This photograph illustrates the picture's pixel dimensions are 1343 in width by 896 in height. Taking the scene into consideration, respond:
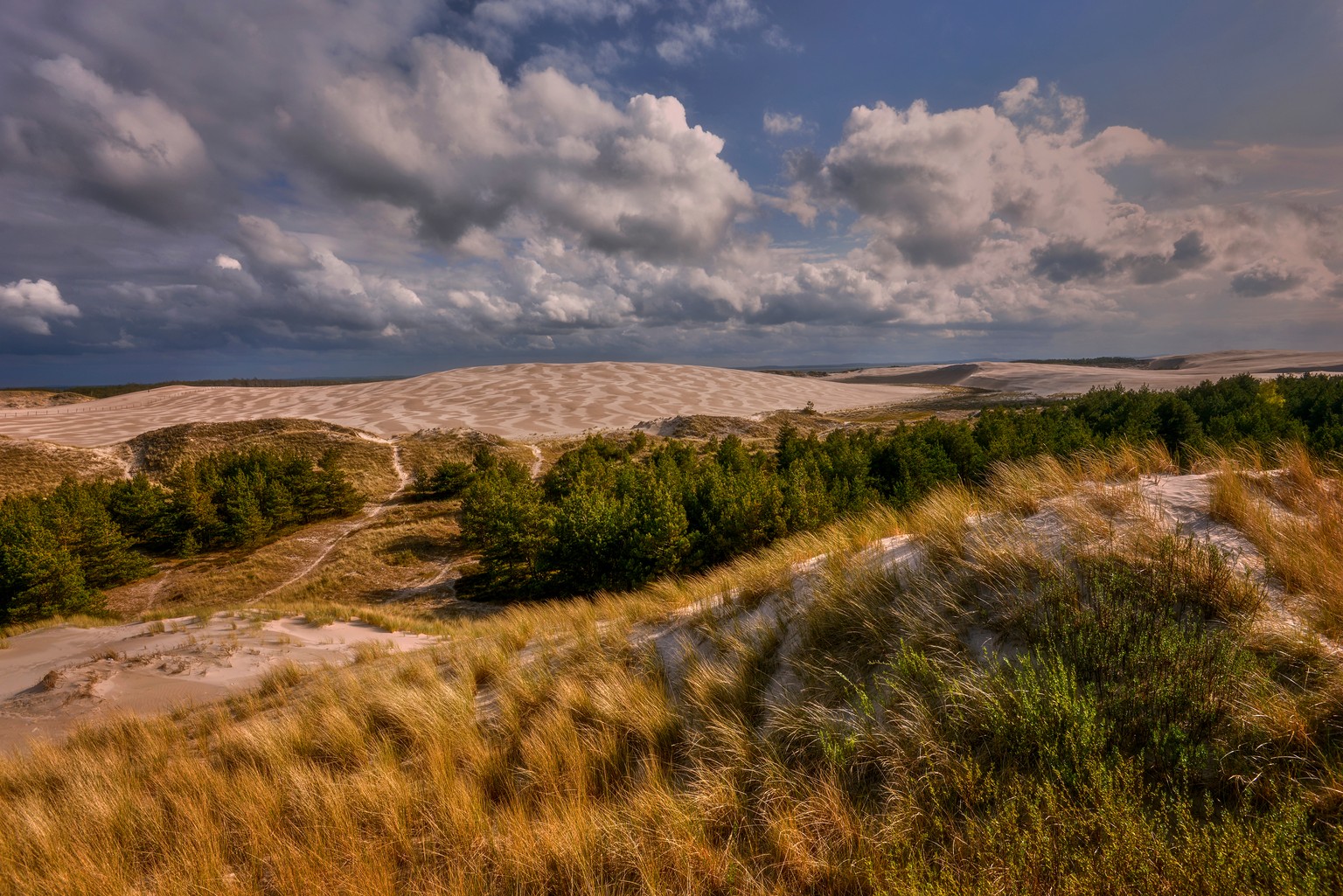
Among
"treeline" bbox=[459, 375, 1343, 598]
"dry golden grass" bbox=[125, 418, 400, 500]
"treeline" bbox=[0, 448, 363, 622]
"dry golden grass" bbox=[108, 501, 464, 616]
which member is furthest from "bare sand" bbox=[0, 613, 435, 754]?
"dry golden grass" bbox=[125, 418, 400, 500]

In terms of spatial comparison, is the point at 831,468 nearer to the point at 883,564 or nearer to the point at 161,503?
the point at 883,564

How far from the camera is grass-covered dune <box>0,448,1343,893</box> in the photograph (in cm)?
238

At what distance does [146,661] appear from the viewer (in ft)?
33.7

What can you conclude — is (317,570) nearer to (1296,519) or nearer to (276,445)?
(276,445)

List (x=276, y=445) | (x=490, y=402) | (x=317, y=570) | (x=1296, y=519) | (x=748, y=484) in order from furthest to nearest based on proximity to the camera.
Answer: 1. (x=490, y=402)
2. (x=276, y=445)
3. (x=317, y=570)
4. (x=748, y=484)
5. (x=1296, y=519)

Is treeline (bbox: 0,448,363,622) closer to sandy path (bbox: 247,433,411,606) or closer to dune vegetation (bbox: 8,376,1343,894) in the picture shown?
sandy path (bbox: 247,433,411,606)

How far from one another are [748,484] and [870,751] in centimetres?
1561

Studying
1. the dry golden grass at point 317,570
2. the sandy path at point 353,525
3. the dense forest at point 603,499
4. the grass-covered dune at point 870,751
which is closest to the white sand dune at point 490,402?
the sandy path at point 353,525

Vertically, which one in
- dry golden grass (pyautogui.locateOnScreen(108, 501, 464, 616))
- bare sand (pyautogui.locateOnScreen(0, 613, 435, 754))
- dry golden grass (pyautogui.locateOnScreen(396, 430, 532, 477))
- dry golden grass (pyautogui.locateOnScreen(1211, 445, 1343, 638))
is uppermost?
dry golden grass (pyautogui.locateOnScreen(1211, 445, 1343, 638))

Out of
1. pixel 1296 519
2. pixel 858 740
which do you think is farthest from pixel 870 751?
pixel 1296 519

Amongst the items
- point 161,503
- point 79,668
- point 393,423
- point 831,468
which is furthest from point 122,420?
point 831,468

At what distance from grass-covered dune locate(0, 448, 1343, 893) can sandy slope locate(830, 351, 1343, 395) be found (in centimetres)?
10639

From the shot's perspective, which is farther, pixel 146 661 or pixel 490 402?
pixel 490 402

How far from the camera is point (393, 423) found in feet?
228
